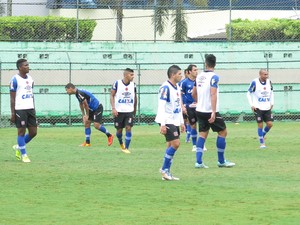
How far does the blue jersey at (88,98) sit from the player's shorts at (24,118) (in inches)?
185

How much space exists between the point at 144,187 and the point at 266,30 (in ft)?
97.3

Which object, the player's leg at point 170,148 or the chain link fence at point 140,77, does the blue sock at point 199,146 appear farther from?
the chain link fence at point 140,77

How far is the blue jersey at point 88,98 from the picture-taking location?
81.7 ft

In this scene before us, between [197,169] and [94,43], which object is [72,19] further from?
[197,169]

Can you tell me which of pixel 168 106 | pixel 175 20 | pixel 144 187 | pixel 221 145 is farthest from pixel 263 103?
pixel 175 20

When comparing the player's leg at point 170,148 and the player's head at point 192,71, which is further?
the player's head at point 192,71

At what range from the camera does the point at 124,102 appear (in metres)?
23.8

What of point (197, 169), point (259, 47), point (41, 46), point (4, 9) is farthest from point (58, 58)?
point (197, 169)

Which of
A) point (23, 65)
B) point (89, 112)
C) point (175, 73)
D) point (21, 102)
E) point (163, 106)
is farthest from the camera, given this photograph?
point (89, 112)

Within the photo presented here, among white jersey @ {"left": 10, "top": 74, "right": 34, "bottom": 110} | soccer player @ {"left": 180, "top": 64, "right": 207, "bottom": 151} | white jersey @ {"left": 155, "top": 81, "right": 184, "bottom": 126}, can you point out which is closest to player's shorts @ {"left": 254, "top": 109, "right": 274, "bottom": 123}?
soccer player @ {"left": 180, "top": 64, "right": 207, "bottom": 151}

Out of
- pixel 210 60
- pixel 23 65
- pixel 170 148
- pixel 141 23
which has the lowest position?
pixel 170 148

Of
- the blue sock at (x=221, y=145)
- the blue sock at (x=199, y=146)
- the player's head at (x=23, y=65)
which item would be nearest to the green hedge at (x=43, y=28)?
the player's head at (x=23, y=65)

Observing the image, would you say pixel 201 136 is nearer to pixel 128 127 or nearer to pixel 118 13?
pixel 128 127

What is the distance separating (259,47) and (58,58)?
361 inches
